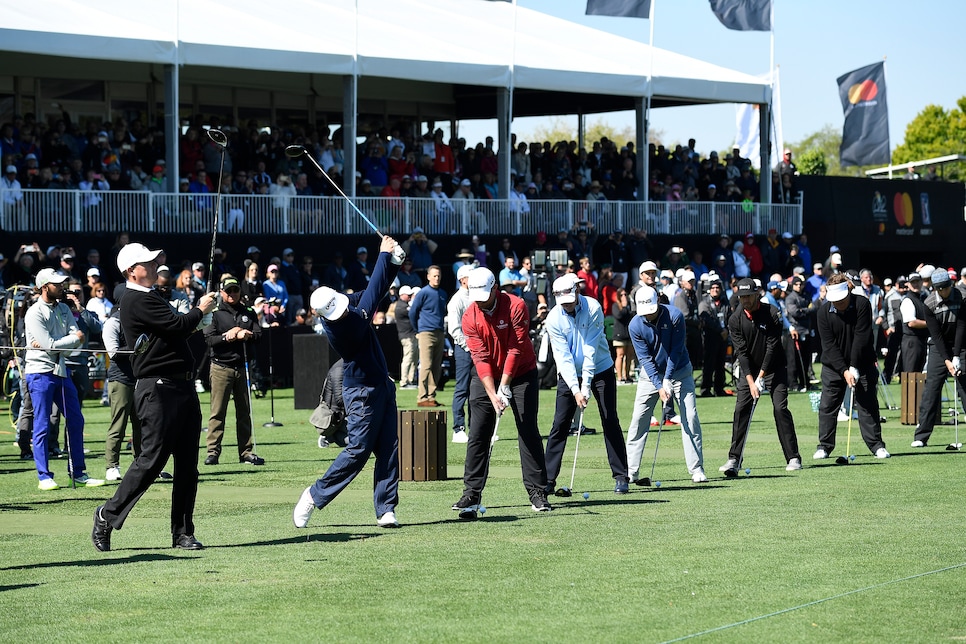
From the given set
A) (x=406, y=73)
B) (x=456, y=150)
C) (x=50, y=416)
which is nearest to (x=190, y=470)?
(x=50, y=416)

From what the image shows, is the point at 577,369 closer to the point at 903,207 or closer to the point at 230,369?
the point at 230,369

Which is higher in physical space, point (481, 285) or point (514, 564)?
point (481, 285)

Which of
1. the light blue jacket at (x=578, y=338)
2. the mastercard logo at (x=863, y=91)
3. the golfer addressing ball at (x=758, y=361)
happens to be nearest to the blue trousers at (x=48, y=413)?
the light blue jacket at (x=578, y=338)

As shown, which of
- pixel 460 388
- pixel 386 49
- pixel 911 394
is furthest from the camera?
pixel 386 49

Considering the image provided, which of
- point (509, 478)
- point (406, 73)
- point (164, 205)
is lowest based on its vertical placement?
point (509, 478)

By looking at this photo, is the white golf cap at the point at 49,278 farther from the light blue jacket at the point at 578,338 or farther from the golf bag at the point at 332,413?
the light blue jacket at the point at 578,338

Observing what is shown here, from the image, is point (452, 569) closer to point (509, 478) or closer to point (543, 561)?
point (543, 561)

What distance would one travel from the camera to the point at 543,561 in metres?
9.53

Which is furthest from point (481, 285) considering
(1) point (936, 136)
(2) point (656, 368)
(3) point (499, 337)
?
(1) point (936, 136)

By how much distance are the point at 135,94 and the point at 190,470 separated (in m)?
28.5

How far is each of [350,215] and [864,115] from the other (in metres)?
18.7

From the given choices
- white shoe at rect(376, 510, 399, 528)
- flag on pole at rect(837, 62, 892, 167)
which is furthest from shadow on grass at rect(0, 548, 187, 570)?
flag on pole at rect(837, 62, 892, 167)

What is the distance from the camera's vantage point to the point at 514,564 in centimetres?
941

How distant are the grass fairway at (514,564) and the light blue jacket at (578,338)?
120 cm
